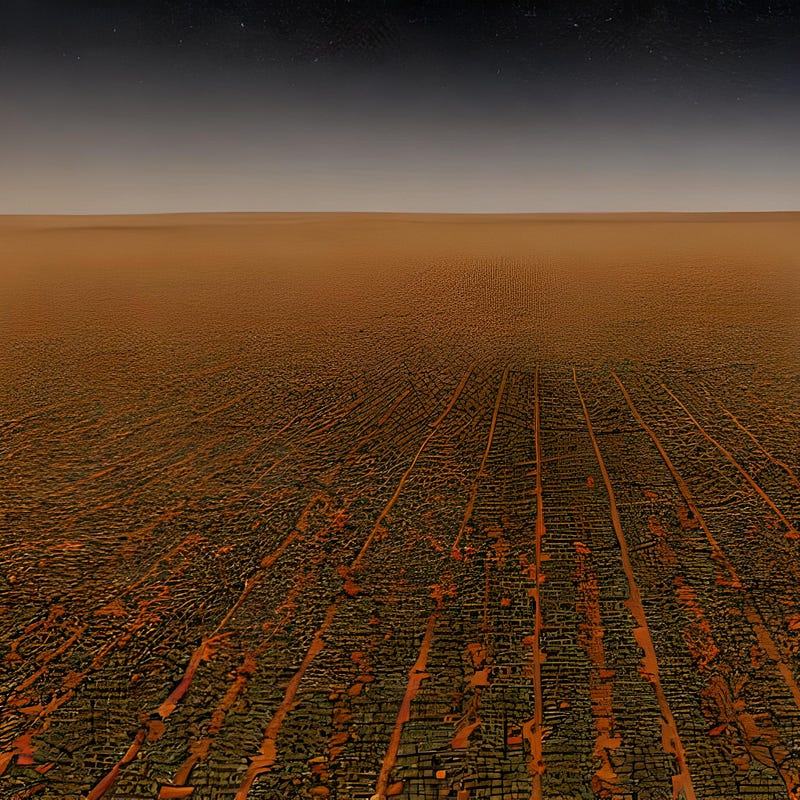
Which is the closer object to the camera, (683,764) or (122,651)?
(683,764)

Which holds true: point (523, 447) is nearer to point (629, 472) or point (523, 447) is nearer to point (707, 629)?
point (629, 472)

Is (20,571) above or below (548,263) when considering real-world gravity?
below

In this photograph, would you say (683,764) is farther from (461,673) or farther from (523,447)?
(523,447)

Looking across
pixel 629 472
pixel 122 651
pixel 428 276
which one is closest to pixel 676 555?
pixel 629 472

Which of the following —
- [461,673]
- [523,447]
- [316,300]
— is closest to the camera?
[461,673]

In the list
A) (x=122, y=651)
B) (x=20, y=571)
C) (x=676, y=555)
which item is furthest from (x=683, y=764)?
(x=20, y=571)

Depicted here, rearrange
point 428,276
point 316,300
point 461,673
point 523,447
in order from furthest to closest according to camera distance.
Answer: point 428,276
point 316,300
point 523,447
point 461,673
